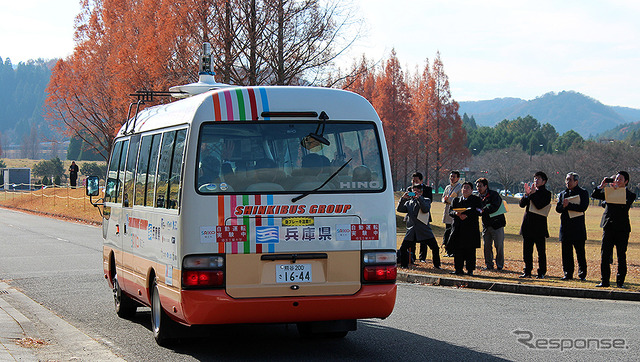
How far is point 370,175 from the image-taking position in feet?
24.9

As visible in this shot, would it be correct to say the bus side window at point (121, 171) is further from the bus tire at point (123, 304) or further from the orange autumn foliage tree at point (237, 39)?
the orange autumn foliage tree at point (237, 39)

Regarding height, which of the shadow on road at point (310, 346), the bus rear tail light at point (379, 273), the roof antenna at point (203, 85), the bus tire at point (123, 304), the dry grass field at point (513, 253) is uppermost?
the roof antenna at point (203, 85)

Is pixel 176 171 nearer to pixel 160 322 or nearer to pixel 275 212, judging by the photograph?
pixel 275 212

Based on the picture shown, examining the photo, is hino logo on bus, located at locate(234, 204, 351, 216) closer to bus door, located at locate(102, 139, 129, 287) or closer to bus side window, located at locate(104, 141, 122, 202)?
bus door, located at locate(102, 139, 129, 287)

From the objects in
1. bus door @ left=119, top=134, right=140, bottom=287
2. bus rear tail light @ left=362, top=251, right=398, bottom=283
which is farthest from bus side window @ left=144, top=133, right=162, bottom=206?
bus rear tail light @ left=362, top=251, right=398, bottom=283

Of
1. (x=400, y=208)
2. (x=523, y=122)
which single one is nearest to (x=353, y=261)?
(x=400, y=208)

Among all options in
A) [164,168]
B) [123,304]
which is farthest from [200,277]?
[123,304]

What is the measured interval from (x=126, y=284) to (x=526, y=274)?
811cm

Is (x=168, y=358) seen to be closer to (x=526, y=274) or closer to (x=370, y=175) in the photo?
(x=370, y=175)

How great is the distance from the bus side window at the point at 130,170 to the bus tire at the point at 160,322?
1.61 metres

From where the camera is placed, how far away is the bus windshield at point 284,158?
7.27 meters

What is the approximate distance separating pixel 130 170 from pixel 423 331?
13.8ft

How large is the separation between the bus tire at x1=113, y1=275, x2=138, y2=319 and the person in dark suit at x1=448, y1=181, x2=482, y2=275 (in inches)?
270

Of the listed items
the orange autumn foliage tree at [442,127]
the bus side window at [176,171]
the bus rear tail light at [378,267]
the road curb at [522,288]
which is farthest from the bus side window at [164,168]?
the orange autumn foliage tree at [442,127]
